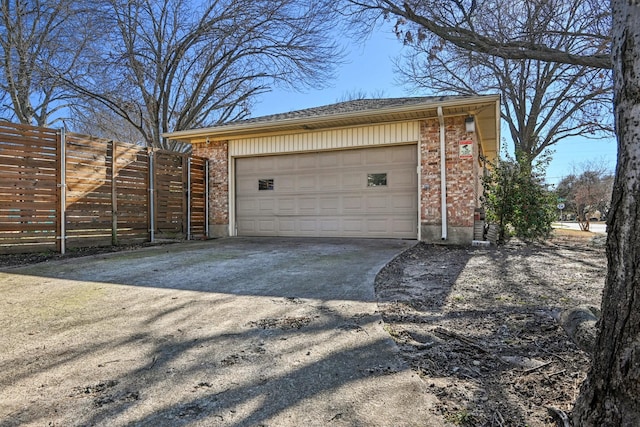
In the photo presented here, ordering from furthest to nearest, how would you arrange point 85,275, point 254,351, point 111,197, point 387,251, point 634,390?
point 111,197, point 387,251, point 85,275, point 254,351, point 634,390

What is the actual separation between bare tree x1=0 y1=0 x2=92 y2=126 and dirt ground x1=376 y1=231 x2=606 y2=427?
13.2m

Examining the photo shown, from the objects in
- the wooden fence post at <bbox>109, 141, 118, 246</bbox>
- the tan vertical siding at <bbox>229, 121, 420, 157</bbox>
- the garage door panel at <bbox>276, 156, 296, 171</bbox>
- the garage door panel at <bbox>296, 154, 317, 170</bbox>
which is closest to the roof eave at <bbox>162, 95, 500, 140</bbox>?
the tan vertical siding at <bbox>229, 121, 420, 157</bbox>

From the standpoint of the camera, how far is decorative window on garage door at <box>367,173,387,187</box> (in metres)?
8.47

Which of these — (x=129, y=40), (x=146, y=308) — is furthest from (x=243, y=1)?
(x=146, y=308)

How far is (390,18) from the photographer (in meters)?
7.93

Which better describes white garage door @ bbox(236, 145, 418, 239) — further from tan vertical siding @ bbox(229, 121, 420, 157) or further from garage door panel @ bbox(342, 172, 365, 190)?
tan vertical siding @ bbox(229, 121, 420, 157)

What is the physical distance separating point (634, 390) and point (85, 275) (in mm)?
5171

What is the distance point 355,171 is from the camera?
867 cm

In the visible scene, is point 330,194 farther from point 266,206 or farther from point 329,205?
point 266,206

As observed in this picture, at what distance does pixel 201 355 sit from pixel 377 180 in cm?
683

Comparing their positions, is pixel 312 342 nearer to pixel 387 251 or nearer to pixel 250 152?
pixel 387 251

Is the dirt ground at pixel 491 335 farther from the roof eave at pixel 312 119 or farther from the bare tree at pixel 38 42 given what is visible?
the bare tree at pixel 38 42

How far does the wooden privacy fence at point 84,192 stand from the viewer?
595 centimetres

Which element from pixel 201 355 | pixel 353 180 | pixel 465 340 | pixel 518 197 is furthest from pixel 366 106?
pixel 201 355
